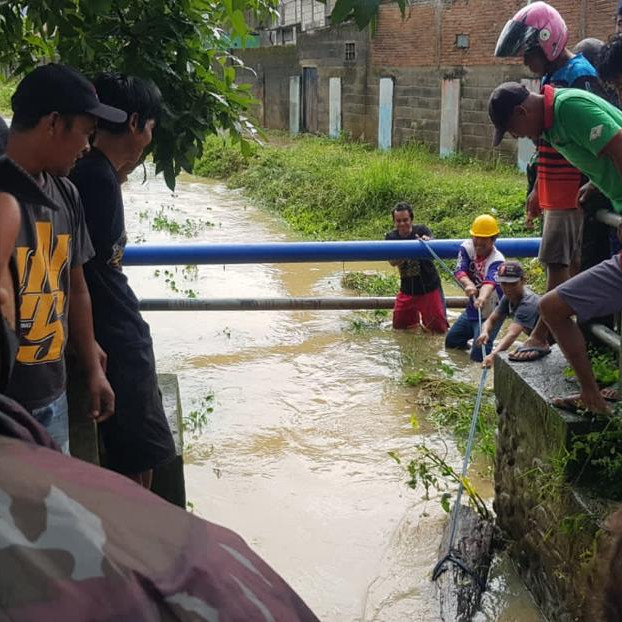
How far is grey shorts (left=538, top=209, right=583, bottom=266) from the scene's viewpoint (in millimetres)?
4031

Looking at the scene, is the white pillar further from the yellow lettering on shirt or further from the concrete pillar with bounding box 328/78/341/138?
the yellow lettering on shirt

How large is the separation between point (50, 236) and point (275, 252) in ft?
11.0

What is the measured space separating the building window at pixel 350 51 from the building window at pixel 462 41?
391 cm

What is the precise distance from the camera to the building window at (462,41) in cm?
1611

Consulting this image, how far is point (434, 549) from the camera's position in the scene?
172 inches

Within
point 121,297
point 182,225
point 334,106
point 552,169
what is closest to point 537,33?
point 552,169

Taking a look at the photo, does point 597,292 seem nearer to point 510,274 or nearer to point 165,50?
point 165,50

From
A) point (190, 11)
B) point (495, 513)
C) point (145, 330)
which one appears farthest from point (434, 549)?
point (190, 11)

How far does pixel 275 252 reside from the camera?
5.84m

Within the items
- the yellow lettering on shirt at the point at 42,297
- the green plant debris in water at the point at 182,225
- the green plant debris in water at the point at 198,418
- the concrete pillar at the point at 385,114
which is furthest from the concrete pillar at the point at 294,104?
the yellow lettering on shirt at the point at 42,297

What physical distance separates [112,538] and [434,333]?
7.16 m

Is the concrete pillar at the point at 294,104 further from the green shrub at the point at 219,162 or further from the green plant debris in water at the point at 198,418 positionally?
the green plant debris in water at the point at 198,418

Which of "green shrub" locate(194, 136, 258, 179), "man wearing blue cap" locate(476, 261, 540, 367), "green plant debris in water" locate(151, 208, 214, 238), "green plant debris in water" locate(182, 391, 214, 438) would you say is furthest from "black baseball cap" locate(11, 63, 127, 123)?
"green shrub" locate(194, 136, 258, 179)

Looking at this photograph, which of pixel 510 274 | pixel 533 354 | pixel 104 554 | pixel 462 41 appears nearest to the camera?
pixel 104 554
